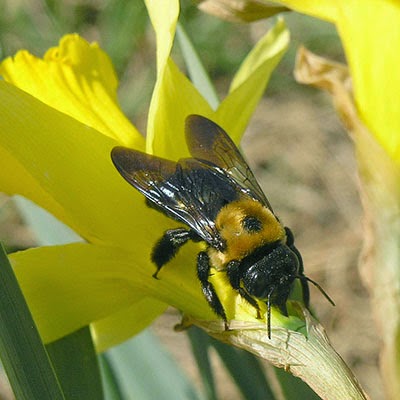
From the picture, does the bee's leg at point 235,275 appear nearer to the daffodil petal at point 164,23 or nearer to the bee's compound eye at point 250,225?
the bee's compound eye at point 250,225

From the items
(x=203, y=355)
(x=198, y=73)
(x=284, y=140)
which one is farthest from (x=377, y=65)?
A: (x=284, y=140)

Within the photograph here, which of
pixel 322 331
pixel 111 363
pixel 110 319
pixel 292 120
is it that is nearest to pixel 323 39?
pixel 292 120

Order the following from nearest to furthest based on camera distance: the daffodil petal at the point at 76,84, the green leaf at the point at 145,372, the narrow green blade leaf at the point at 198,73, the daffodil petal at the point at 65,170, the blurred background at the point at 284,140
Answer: the daffodil petal at the point at 65,170 < the daffodil petal at the point at 76,84 < the narrow green blade leaf at the point at 198,73 < the green leaf at the point at 145,372 < the blurred background at the point at 284,140

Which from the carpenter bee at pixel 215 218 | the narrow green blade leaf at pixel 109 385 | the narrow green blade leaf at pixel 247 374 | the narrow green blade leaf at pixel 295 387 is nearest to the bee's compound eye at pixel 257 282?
the carpenter bee at pixel 215 218

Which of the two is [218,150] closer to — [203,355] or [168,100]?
[168,100]

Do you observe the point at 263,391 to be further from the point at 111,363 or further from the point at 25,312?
the point at 25,312

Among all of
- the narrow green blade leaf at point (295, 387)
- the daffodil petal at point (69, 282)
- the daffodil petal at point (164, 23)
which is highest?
the daffodil petal at point (164, 23)
